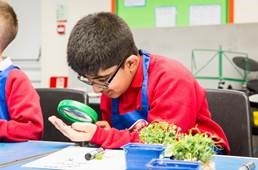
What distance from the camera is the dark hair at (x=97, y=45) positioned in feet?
4.09

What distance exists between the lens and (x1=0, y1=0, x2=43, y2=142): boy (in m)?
1.38

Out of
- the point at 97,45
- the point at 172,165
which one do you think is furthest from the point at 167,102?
the point at 172,165

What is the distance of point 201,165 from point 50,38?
3.61 m

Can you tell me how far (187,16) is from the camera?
3723 millimetres

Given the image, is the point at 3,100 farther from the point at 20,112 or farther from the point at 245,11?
the point at 245,11

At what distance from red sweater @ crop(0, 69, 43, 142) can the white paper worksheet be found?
0.28m

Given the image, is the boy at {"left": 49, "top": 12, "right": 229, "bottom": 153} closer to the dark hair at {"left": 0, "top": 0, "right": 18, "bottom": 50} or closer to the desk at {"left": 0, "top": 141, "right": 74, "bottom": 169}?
→ the desk at {"left": 0, "top": 141, "right": 74, "bottom": 169}

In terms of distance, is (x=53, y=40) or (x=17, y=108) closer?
(x=17, y=108)

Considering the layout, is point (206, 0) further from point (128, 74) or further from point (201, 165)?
point (201, 165)

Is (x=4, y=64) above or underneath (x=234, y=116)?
above

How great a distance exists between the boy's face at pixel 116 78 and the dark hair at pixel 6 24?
544 mm

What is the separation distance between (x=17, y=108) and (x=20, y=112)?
0.8 inches

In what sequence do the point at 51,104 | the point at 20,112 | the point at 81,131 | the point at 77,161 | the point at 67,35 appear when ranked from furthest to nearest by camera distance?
the point at 67,35
the point at 51,104
the point at 20,112
the point at 81,131
the point at 77,161

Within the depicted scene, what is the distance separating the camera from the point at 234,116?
150cm
